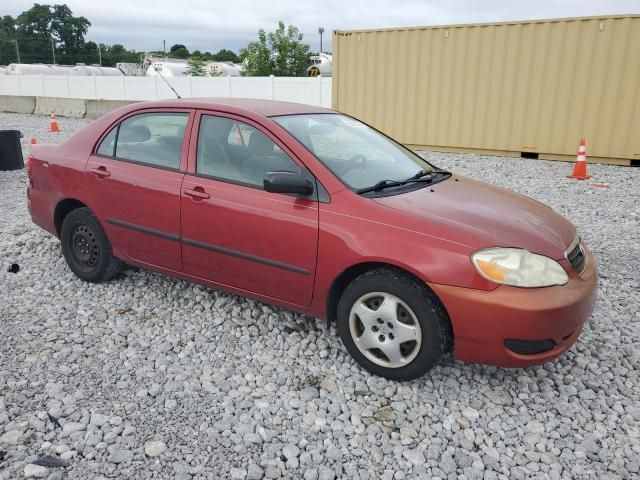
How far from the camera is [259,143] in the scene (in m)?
3.56

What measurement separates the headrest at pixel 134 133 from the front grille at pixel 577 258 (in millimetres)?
3055

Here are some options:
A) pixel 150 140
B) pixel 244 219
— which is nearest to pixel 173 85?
pixel 150 140

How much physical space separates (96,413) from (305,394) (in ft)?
3.68

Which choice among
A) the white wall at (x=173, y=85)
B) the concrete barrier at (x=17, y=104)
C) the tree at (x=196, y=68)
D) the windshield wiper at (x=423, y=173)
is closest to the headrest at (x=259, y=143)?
the windshield wiper at (x=423, y=173)

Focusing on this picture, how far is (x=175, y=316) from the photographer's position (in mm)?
3986

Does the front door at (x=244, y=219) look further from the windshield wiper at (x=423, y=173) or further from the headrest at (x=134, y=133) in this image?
the windshield wiper at (x=423, y=173)

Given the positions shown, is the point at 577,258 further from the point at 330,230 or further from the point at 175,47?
the point at 175,47

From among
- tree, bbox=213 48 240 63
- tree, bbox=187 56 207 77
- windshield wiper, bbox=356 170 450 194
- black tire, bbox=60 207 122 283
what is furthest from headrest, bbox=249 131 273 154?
tree, bbox=213 48 240 63

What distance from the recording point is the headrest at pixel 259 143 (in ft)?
11.5

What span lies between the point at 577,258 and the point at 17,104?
2892cm

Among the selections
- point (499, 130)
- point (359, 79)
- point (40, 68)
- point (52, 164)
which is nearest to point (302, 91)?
point (359, 79)

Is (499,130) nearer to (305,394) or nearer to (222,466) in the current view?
(305,394)

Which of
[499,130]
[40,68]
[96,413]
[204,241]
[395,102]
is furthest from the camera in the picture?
[40,68]

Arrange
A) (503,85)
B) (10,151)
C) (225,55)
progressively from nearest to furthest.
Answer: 1. (10,151)
2. (503,85)
3. (225,55)
